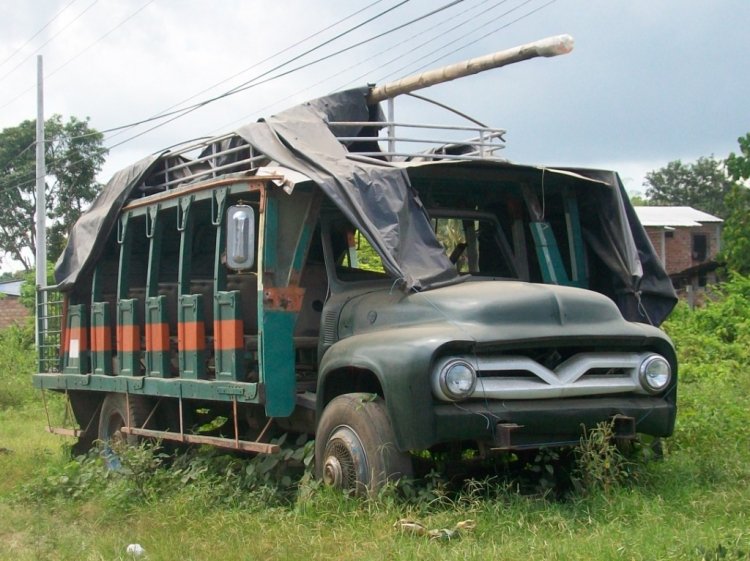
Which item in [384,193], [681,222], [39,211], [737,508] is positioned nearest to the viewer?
[737,508]

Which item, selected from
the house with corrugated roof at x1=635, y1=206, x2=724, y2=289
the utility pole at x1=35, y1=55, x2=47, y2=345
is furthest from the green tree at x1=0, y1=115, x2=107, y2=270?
the house with corrugated roof at x1=635, y1=206, x2=724, y2=289

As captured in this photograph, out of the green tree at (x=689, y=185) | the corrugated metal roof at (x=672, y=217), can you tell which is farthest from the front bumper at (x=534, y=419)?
the green tree at (x=689, y=185)

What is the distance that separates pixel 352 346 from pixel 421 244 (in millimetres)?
843

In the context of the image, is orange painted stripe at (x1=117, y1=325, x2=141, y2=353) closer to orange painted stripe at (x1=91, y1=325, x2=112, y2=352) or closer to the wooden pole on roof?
orange painted stripe at (x1=91, y1=325, x2=112, y2=352)

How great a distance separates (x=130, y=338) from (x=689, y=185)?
5646 cm

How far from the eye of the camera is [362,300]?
7.45 metres

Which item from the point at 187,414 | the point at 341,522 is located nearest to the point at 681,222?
the point at 187,414

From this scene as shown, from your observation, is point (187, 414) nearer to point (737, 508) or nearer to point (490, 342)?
point (490, 342)

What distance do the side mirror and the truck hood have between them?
1.10 meters

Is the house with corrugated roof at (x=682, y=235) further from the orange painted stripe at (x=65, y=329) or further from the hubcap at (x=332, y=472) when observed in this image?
the hubcap at (x=332, y=472)

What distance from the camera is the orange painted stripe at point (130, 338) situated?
9641 mm

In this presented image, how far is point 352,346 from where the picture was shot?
22.3ft

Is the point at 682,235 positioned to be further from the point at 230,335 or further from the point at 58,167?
the point at 230,335

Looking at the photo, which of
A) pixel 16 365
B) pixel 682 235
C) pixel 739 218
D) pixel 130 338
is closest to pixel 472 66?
pixel 130 338
